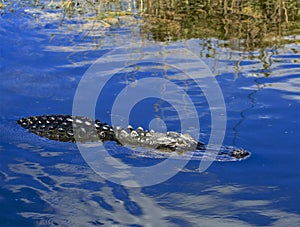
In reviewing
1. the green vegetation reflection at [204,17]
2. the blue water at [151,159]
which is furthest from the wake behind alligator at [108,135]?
the green vegetation reflection at [204,17]

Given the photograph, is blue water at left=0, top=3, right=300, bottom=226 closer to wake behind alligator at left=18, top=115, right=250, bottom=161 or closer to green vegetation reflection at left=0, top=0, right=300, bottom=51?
wake behind alligator at left=18, top=115, right=250, bottom=161

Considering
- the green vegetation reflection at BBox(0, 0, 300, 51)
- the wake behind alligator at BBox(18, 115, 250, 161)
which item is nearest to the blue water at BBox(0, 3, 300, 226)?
the wake behind alligator at BBox(18, 115, 250, 161)

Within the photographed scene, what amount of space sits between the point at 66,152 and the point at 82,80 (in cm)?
195

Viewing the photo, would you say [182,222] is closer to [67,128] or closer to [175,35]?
[67,128]

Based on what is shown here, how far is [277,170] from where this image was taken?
14.5ft

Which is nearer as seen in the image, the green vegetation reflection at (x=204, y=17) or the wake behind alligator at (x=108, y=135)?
the wake behind alligator at (x=108, y=135)

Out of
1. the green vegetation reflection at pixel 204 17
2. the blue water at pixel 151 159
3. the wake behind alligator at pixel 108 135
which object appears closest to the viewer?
the blue water at pixel 151 159

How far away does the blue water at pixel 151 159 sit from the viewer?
3773mm

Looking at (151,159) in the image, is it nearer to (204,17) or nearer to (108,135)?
(108,135)

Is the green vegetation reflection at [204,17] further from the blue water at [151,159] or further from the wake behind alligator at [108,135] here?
the wake behind alligator at [108,135]

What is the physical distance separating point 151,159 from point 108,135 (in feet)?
1.91

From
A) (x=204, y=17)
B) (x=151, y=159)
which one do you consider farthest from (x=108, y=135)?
(x=204, y=17)

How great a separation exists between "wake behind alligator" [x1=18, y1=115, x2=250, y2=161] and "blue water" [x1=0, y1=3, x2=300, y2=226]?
0.10 meters

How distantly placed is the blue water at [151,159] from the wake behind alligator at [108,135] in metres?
0.10
